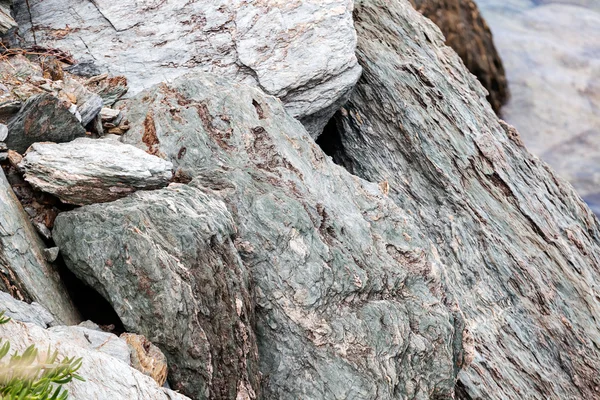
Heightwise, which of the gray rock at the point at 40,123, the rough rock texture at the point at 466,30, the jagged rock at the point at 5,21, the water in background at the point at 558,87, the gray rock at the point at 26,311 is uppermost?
the jagged rock at the point at 5,21

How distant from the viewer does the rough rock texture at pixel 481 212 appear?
42.0ft

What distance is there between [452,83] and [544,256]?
438cm

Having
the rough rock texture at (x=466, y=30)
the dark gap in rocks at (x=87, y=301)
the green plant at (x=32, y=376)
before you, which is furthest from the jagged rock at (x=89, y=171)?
the rough rock texture at (x=466, y=30)

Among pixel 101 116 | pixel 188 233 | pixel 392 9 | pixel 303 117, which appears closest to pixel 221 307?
pixel 188 233

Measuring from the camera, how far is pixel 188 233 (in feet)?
24.9

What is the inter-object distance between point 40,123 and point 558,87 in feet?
125

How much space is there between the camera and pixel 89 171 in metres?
7.98

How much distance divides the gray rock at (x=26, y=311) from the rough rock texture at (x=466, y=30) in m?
25.8

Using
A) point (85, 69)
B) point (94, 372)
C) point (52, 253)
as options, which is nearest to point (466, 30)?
point (85, 69)

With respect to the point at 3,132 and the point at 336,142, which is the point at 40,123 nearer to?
the point at 3,132

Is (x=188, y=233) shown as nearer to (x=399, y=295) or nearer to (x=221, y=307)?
(x=221, y=307)

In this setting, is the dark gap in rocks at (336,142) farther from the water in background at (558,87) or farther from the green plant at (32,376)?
the water in background at (558,87)

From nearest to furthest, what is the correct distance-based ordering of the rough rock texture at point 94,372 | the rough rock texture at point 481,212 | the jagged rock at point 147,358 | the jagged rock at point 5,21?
the rough rock texture at point 94,372, the jagged rock at point 147,358, the jagged rock at point 5,21, the rough rock texture at point 481,212

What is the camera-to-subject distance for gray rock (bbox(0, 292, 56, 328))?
21.0ft
